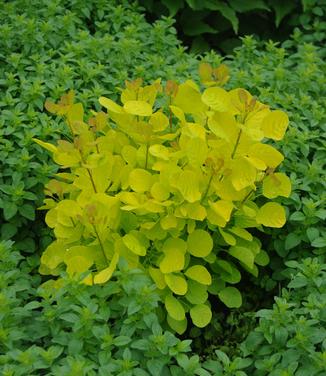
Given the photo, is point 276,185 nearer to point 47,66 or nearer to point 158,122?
point 158,122

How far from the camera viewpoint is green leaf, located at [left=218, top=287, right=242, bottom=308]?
9.16 ft

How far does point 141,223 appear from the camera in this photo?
269cm

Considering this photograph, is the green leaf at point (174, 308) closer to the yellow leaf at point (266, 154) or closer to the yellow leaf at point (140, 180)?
the yellow leaf at point (140, 180)

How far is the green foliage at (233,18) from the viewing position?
15.1 ft

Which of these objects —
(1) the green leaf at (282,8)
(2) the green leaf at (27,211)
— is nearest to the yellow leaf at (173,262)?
(2) the green leaf at (27,211)

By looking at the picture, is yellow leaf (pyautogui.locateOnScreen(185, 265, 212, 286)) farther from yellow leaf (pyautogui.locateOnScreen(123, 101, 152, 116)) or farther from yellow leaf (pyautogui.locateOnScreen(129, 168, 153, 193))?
yellow leaf (pyautogui.locateOnScreen(123, 101, 152, 116))

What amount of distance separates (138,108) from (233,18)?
2.14 meters

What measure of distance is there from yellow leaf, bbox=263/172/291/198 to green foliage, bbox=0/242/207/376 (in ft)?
1.83

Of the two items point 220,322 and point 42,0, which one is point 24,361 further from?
point 42,0

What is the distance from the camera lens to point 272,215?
107 inches

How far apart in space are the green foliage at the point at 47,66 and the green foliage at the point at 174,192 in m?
0.25

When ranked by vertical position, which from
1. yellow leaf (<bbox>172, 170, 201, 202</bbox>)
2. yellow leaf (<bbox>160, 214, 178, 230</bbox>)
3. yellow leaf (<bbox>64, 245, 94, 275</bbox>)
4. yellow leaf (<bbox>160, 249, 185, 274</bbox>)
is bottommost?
yellow leaf (<bbox>64, 245, 94, 275</bbox>)

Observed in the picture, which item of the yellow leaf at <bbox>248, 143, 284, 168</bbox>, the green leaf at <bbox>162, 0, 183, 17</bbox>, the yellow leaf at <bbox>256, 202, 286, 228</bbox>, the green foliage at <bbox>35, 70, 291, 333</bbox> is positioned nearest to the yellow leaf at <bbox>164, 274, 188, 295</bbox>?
the green foliage at <bbox>35, 70, 291, 333</bbox>

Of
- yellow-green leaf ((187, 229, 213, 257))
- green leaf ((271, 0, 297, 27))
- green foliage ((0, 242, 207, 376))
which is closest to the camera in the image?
green foliage ((0, 242, 207, 376))
